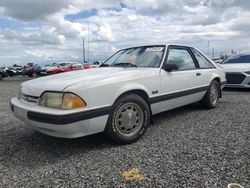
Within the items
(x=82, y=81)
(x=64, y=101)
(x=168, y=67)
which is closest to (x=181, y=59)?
(x=168, y=67)

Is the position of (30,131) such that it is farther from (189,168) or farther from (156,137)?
(189,168)

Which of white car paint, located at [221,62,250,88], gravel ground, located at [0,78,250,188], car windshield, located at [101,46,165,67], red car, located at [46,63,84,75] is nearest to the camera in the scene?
gravel ground, located at [0,78,250,188]

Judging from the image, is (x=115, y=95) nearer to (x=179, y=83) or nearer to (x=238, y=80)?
(x=179, y=83)

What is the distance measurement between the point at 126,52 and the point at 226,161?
275 cm

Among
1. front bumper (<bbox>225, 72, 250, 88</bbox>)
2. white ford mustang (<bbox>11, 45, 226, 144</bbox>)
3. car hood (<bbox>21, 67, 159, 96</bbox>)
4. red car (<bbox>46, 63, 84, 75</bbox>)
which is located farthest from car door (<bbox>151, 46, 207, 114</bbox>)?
red car (<bbox>46, 63, 84, 75</bbox>)

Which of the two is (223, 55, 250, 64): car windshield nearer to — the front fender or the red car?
the front fender

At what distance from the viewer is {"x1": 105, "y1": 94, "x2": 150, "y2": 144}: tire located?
143 inches

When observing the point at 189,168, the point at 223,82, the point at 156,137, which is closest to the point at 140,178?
the point at 189,168

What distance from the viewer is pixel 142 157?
10.9 ft

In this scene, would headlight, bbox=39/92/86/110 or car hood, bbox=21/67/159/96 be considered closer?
headlight, bbox=39/92/86/110

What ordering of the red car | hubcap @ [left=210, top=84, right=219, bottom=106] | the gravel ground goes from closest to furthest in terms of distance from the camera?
the gravel ground → hubcap @ [left=210, top=84, right=219, bottom=106] → the red car

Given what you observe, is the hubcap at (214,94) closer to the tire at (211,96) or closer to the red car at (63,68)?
the tire at (211,96)

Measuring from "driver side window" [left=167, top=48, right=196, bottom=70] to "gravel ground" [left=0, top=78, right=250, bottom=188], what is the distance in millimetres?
1014

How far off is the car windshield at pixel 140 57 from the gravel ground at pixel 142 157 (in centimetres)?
106
